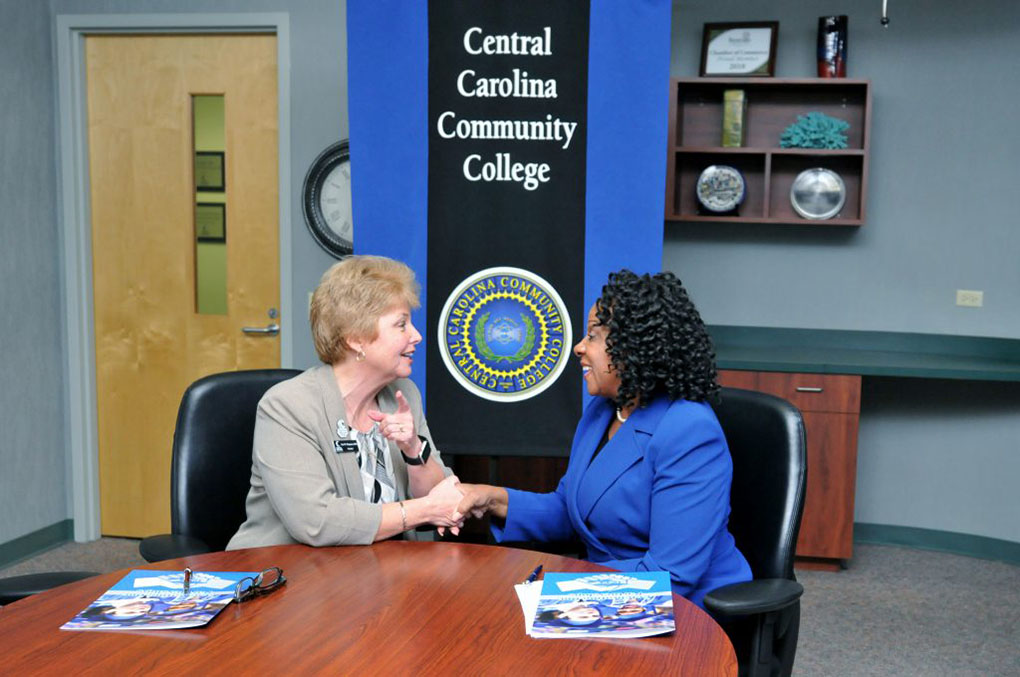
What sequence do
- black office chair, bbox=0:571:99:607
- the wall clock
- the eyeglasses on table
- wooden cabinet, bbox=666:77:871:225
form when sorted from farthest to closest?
1. wooden cabinet, bbox=666:77:871:225
2. the wall clock
3. black office chair, bbox=0:571:99:607
4. the eyeglasses on table

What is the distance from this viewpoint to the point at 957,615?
3621 millimetres

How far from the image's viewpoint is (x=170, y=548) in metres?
1.96

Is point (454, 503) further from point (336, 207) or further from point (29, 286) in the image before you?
point (29, 286)

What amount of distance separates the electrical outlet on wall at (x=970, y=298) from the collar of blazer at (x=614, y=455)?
113 inches

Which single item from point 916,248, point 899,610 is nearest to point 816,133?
point 916,248

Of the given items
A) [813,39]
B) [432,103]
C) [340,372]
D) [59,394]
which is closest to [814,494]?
[813,39]

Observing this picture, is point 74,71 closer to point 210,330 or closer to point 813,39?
point 210,330

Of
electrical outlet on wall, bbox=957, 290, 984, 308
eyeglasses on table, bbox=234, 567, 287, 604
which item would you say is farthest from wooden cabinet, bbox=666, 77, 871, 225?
eyeglasses on table, bbox=234, 567, 287, 604

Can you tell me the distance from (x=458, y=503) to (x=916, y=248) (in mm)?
3115

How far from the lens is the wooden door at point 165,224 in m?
4.23

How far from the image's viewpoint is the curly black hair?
193 centimetres

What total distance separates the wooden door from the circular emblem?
4.95 feet

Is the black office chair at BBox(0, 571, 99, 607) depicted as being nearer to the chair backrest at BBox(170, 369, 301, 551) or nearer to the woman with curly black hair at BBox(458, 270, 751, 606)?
the chair backrest at BBox(170, 369, 301, 551)

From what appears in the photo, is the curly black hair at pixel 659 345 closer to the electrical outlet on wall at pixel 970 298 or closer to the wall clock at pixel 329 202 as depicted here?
the wall clock at pixel 329 202
